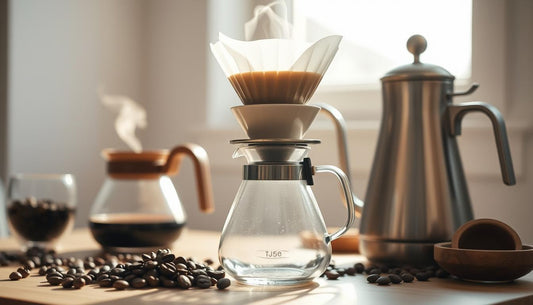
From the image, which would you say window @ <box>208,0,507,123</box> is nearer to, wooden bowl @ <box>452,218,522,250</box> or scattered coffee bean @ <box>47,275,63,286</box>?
wooden bowl @ <box>452,218,522,250</box>

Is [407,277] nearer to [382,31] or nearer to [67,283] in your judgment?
[67,283]

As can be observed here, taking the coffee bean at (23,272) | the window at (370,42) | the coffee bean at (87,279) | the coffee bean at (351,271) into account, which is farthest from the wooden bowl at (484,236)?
the window at (370,42)

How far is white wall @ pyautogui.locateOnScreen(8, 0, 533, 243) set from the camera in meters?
1.73

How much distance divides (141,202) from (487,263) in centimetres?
67

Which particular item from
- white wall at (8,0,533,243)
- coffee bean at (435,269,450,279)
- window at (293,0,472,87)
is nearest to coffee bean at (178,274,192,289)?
coffee bean at (435,269,450,279)

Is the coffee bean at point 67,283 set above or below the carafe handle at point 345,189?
below

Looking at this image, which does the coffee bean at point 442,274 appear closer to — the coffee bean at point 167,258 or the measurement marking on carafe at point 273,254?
the measurement marking on carafe at point 273,254

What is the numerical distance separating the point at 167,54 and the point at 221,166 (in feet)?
1.49

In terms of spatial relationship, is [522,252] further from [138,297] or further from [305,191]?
[138,297]

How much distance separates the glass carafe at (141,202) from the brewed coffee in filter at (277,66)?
0.47 meters

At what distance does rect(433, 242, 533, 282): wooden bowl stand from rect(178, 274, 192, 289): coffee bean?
33cm

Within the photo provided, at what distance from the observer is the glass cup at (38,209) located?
4.08ft

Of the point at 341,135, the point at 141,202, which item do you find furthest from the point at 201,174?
the point at 341,135

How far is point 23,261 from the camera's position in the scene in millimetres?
1062
